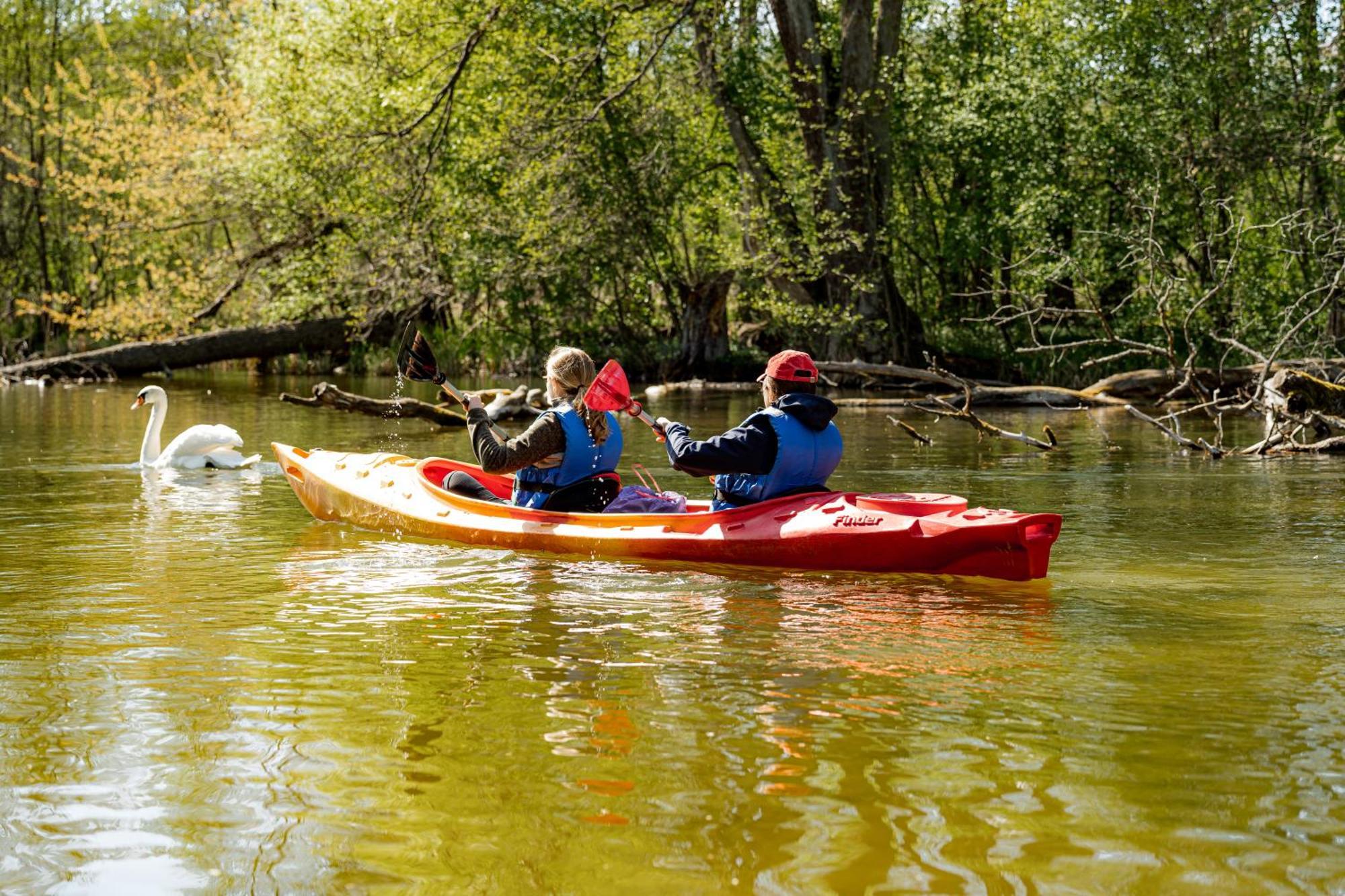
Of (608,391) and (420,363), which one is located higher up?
(420,363)

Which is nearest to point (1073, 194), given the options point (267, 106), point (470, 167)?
point (470, 167)

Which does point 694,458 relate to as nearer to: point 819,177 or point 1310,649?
point 1310,649

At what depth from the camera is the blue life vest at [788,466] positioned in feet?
22.9

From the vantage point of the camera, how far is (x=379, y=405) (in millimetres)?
14586

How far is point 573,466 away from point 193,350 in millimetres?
20211

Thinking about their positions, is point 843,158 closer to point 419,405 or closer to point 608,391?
point 419,405

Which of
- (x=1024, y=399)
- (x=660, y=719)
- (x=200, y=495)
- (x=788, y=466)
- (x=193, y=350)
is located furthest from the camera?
(x=193, y=350)

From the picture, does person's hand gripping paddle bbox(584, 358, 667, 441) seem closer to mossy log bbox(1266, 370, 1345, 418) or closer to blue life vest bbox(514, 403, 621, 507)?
blue life vest bbox(514, 403, 621, 507)

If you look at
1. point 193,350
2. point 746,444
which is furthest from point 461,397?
point 193,350

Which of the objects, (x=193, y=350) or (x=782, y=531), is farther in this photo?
(x=193, y=350)

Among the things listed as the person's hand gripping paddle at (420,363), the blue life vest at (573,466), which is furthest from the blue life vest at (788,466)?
the person's hand gripping paddle at (420,363)

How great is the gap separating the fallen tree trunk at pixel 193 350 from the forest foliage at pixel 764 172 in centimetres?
62

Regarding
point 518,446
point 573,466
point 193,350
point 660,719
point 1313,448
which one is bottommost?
point 660,719

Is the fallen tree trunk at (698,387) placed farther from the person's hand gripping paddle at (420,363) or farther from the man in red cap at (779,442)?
the man in red cap at (779,442)
